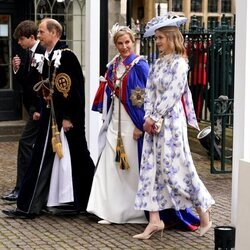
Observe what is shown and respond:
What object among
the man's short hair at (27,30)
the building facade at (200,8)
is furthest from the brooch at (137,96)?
the building facade at (200,8)

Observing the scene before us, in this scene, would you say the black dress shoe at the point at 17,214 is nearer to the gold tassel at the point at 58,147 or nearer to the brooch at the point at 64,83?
the gold tassel at the point at 58,147

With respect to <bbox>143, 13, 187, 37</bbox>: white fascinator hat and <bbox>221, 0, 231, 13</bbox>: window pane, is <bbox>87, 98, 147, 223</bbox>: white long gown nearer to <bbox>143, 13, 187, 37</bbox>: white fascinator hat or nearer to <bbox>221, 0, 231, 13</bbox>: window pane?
<bbox>143, 13, 187, 37</bbox>: white fascinator hat

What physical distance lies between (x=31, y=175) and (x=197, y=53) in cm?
429

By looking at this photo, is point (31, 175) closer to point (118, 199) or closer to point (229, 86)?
point (118, 199)

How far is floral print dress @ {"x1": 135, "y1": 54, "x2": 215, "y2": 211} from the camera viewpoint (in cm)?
679

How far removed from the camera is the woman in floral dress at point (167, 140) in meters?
6.80

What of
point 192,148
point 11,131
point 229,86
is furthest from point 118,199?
point 11,131

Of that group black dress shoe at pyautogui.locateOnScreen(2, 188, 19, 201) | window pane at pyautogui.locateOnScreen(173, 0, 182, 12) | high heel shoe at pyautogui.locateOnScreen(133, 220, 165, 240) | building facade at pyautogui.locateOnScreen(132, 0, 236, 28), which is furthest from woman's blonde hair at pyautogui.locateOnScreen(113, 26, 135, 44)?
window pane at pyautogui.locateOnScreen(173, 0, 182, 12)

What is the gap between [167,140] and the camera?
6832 millimetres

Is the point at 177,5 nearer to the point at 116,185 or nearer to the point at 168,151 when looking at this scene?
the point at 116,185

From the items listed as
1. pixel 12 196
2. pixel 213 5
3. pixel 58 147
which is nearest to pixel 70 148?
pixel 58 147

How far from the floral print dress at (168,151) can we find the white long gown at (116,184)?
464 millimetres

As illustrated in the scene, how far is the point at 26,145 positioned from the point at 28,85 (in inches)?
25.3

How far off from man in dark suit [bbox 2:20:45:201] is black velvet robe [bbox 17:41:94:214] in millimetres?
433
